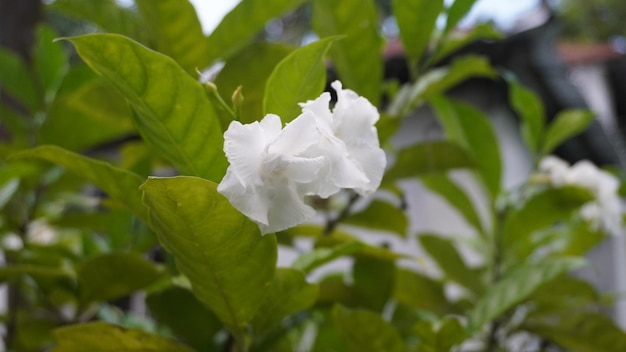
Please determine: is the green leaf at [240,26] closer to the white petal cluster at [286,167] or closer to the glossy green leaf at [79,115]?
the glossy green leaf at [79,115]

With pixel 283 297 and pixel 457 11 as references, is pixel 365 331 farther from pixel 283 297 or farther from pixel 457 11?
pixel 457 11

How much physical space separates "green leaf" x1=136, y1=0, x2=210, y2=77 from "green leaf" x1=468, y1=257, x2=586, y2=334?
58cm

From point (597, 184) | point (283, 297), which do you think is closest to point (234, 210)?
point (283, 297)

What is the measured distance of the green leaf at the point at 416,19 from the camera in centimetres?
99

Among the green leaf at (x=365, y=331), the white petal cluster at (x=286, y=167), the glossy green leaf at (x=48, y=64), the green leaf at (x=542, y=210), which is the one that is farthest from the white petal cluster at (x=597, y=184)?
the glossy green leaf at (x=48, y=64)

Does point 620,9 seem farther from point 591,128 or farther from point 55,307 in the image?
point 55,307

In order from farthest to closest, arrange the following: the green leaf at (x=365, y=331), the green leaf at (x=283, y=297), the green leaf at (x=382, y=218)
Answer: the green leaf at (x=382, y=218) → the green leaf at (x=365, y=331) → the green leaf at (x=283, y=297)

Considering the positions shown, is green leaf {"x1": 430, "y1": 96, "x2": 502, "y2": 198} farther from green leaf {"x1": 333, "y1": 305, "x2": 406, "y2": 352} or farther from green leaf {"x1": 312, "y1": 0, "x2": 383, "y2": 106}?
green leaf {"x1": 333, "y1": 305, "x2": 406, "y2": 352}

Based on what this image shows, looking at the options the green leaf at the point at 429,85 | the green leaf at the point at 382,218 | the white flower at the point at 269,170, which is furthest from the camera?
the green leaf at the point at 382,218

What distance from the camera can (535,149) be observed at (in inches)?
56.2

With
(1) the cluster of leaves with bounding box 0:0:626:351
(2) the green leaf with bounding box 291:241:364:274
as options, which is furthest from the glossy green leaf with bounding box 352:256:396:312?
(2) the green leaf with bounding box 291:241:364:274

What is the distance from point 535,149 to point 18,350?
115 cm

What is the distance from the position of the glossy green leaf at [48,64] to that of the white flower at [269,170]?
2.82ft

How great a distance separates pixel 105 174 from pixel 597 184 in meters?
1.02
